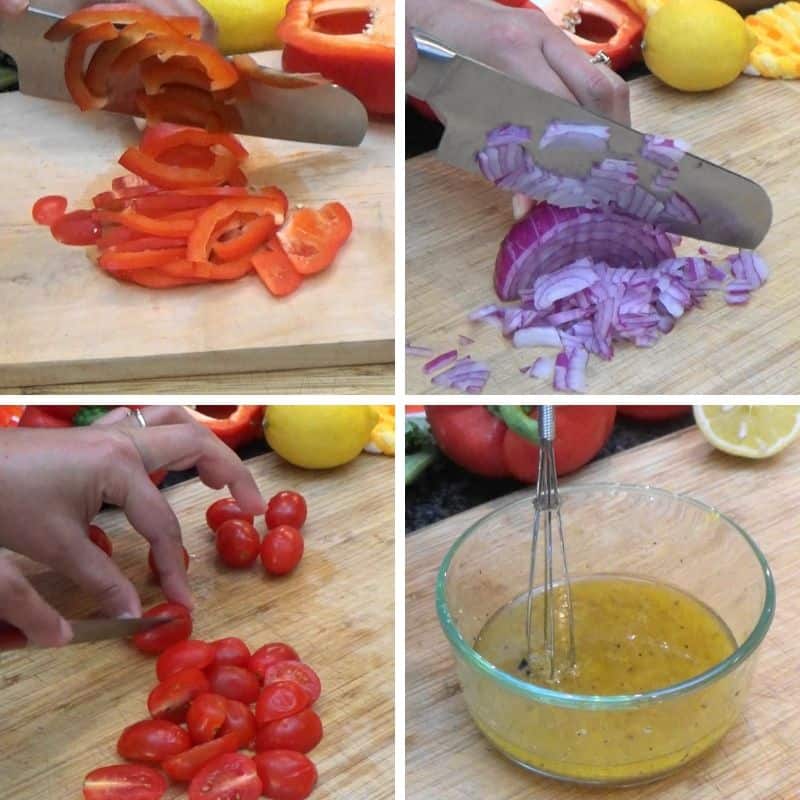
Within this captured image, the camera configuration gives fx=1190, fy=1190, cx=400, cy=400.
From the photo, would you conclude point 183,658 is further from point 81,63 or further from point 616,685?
point 81,63

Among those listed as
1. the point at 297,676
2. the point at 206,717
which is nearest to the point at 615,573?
the point at 297,676

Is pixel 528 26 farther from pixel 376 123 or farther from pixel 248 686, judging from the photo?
pixel 248 686

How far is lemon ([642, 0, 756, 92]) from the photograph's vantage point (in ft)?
5.35

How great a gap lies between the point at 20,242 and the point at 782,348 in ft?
2.97

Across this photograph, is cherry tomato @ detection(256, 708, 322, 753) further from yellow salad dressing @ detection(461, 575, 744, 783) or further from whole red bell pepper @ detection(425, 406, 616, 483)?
whole red bell pepper @ detection(425, 406, 616, 483)

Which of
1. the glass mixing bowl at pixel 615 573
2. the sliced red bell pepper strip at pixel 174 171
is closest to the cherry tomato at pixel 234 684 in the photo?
the glass mixing bowl at pixel 615 573

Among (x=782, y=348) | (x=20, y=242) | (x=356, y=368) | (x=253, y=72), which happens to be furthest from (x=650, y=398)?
(x=20, y=242)

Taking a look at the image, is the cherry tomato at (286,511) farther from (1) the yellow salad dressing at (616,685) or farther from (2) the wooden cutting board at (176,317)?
(1) the yellow salad dressing at (616,685)

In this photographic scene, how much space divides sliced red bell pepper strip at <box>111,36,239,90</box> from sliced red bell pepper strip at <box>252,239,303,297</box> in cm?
21

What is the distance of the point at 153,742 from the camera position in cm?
118

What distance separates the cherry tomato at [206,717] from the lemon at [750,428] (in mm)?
728

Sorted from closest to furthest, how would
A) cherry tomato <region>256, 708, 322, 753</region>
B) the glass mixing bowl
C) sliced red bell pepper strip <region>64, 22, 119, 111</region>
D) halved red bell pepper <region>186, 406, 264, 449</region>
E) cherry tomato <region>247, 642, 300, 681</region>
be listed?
the glass mixing bowl
cherry tomato <region>256, 708, 322, 753</region>
cherry tomato <region>247, 642, 300, 681</region>
sliced red bell pepper strip <region>64, 22, 119, 111</region>
halved red bell pepper <region>186, 406, 264, 449</region>

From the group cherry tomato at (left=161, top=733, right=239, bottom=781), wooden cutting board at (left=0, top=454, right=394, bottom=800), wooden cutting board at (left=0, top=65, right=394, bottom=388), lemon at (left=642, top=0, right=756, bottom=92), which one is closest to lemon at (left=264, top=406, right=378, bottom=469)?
wooden cutting board at (left=0, top=454, right=394, bottom=800)

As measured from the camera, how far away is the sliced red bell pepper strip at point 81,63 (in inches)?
54.7
